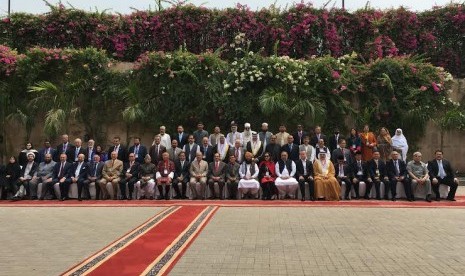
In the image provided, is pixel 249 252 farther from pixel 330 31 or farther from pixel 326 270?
pixel 330 31

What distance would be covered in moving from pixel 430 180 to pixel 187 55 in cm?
860

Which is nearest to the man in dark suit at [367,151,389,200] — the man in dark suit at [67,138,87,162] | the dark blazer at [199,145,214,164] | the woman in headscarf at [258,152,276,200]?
the woman in headscarf at [258,152,276,200]

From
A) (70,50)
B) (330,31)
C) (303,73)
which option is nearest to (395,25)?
(330,31)

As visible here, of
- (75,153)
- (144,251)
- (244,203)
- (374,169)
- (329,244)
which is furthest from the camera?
(75,153)

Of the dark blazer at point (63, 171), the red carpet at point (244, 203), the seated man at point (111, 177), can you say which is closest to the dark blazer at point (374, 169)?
the red carpet at point (244, 203)

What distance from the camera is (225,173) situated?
42.2 feet

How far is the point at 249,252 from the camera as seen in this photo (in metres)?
6.33

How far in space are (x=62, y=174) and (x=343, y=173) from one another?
7776 mm

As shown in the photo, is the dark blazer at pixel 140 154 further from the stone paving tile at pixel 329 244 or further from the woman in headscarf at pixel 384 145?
the woman in headscarf at pixel 384 145

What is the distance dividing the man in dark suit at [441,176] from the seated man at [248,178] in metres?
4.67

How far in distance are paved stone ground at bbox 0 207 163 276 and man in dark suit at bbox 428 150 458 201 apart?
723 cm

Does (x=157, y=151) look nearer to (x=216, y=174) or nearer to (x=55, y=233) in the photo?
(x=216, y=174)

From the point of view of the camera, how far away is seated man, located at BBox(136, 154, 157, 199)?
12633 mm

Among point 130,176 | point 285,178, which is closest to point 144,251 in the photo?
point 130,176
